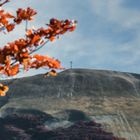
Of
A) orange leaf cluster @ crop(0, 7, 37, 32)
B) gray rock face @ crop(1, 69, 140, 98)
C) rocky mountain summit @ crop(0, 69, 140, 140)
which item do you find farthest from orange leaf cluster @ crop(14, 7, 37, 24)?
gray rock face @ crop(1, 69, 140, 98)

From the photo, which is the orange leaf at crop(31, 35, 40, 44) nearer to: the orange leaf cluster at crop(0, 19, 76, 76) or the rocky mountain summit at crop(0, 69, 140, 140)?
the orange leaf cluster at crop(0, 19, 76, 76)

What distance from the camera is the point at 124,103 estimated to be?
321ft

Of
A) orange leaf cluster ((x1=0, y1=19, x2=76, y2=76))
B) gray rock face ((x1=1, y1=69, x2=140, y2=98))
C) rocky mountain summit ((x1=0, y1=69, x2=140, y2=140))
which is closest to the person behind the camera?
orange leaf cluster ((x1=0, y1=19, x2=76, y2=76))

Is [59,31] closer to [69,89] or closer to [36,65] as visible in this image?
[36,65]

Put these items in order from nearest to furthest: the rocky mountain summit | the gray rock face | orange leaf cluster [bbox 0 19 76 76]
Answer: orange leaf cluster [bbox 0 19 76 76]
the rocky mountain summit
the gray rock face

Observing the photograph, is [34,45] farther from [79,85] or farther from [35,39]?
[79,85]

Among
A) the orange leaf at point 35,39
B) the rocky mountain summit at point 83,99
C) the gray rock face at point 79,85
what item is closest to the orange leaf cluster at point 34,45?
the orange leaf at point 35,39

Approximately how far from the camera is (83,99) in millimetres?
100250

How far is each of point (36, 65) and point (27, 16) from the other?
84 cm

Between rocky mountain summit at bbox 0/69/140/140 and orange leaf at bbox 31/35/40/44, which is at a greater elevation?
rocky mountain summit at bbox 0/69/140/140

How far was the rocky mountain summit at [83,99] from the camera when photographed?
86125 mm

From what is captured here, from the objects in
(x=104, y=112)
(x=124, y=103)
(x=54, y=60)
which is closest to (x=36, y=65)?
(x=54, y=60)

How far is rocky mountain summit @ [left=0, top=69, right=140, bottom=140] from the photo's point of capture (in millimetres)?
86125

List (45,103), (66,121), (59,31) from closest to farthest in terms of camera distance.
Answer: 1. (59,31)
2. (66,121)
3. (45,103)
